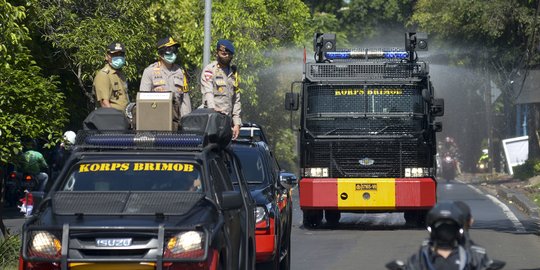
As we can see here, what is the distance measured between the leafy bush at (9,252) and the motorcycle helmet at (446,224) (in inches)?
264

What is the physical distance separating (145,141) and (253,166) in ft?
13.2

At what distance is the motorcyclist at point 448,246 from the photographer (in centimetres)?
757

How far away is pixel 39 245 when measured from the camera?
9.48 metres

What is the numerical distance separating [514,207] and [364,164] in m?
8.10

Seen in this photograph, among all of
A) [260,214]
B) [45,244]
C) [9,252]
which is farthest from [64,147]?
[45,244]

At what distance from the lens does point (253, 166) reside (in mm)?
14422

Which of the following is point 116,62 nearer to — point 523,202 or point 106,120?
point 106,120

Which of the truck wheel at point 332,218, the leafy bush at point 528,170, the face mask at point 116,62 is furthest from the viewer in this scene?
the leafy bush at point 528,170

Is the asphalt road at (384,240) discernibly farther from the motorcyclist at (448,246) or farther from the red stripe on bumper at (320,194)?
the motorcyclist at (448,246)

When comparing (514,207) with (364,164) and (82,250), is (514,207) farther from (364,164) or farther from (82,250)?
(82,250)

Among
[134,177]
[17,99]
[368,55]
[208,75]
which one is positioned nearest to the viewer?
[134,177]

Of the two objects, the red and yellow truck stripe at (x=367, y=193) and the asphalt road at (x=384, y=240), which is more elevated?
the red and yellow truck stripe at (x=367, y=193)

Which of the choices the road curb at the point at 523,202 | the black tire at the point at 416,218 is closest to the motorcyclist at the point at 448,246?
the black tire at the point at 416,218

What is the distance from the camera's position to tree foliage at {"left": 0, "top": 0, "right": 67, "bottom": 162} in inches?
607
